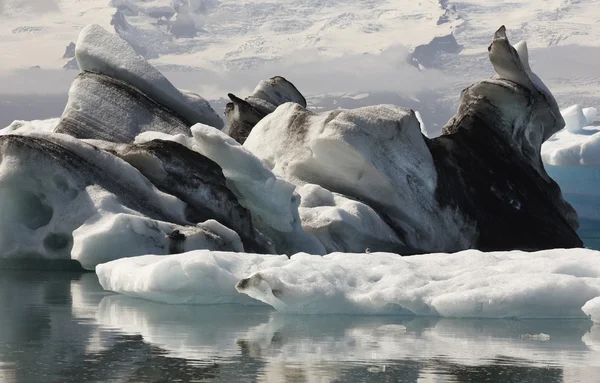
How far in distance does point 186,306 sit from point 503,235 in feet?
36.6

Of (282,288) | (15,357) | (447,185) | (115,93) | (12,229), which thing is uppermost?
(115,93)

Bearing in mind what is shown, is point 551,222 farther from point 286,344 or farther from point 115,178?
point 286,344

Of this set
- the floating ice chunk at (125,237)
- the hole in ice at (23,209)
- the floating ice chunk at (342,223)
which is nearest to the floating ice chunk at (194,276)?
the floating ice chunk at (125,237)

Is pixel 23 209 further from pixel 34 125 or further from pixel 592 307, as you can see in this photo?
pixel 34 125

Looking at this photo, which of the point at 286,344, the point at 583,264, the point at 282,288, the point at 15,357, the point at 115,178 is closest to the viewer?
the point at 15,357

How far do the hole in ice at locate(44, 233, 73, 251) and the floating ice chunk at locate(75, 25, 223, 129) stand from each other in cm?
658

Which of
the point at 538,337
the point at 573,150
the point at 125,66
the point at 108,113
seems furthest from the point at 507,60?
the point at 573,150

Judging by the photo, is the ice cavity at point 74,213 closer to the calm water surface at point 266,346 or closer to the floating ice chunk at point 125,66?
the calm water surface at point 266,346

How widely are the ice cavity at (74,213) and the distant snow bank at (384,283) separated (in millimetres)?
2798

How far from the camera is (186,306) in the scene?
440 inches

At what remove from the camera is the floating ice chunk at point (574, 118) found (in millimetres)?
55803

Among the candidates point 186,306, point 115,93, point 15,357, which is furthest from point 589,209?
point 15,357

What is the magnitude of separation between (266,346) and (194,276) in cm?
263

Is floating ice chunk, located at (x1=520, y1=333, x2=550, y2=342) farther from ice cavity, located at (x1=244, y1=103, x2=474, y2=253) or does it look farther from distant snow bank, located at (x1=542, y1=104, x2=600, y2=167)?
distant snow bank, located at (x1=542, y1=104, x2=600, y2=167)
